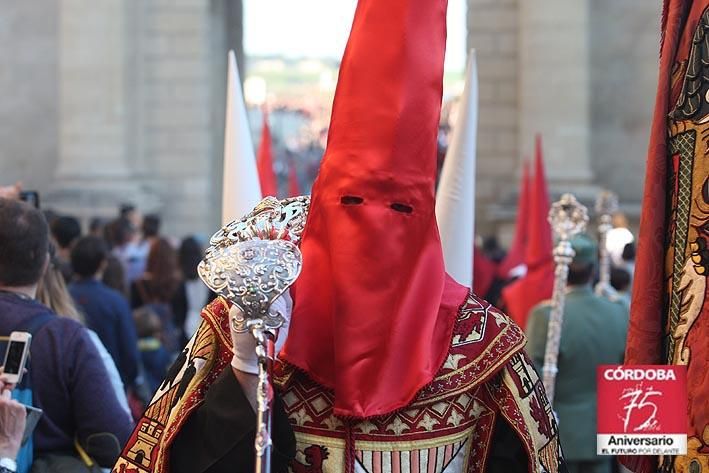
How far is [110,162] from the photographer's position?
18.3 m

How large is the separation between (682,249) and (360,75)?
34.4 inches

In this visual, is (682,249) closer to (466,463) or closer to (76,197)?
(466,463)

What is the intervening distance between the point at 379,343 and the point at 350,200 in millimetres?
320

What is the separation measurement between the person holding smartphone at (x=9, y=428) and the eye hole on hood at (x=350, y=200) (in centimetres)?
113

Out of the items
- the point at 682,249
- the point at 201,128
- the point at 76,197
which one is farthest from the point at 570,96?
the point at 682,249

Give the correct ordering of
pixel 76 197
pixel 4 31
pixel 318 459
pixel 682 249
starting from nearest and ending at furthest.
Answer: pixel 318 459 → pixel 682 249 → pixel 76 197 → pixel 4 31

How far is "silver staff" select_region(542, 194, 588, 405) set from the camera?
5.98 metres

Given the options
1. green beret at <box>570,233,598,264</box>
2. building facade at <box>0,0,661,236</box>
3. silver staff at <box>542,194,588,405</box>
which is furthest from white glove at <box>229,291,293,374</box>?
building facade at <box>0,0,661,236</box>

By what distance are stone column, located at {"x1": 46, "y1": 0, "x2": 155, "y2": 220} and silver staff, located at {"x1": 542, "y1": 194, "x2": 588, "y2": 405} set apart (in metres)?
12.2

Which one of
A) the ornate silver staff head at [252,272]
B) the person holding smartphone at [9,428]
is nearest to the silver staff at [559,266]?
the person holding smartphone at [9,428]

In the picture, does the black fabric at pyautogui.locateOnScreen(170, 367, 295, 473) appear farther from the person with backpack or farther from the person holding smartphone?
the person with backpack

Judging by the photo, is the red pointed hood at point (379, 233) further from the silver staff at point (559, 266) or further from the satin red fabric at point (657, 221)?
the silver staff at point (559, 266)

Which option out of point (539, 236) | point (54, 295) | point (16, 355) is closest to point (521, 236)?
point (539, 236)

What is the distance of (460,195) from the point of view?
5207 mm
